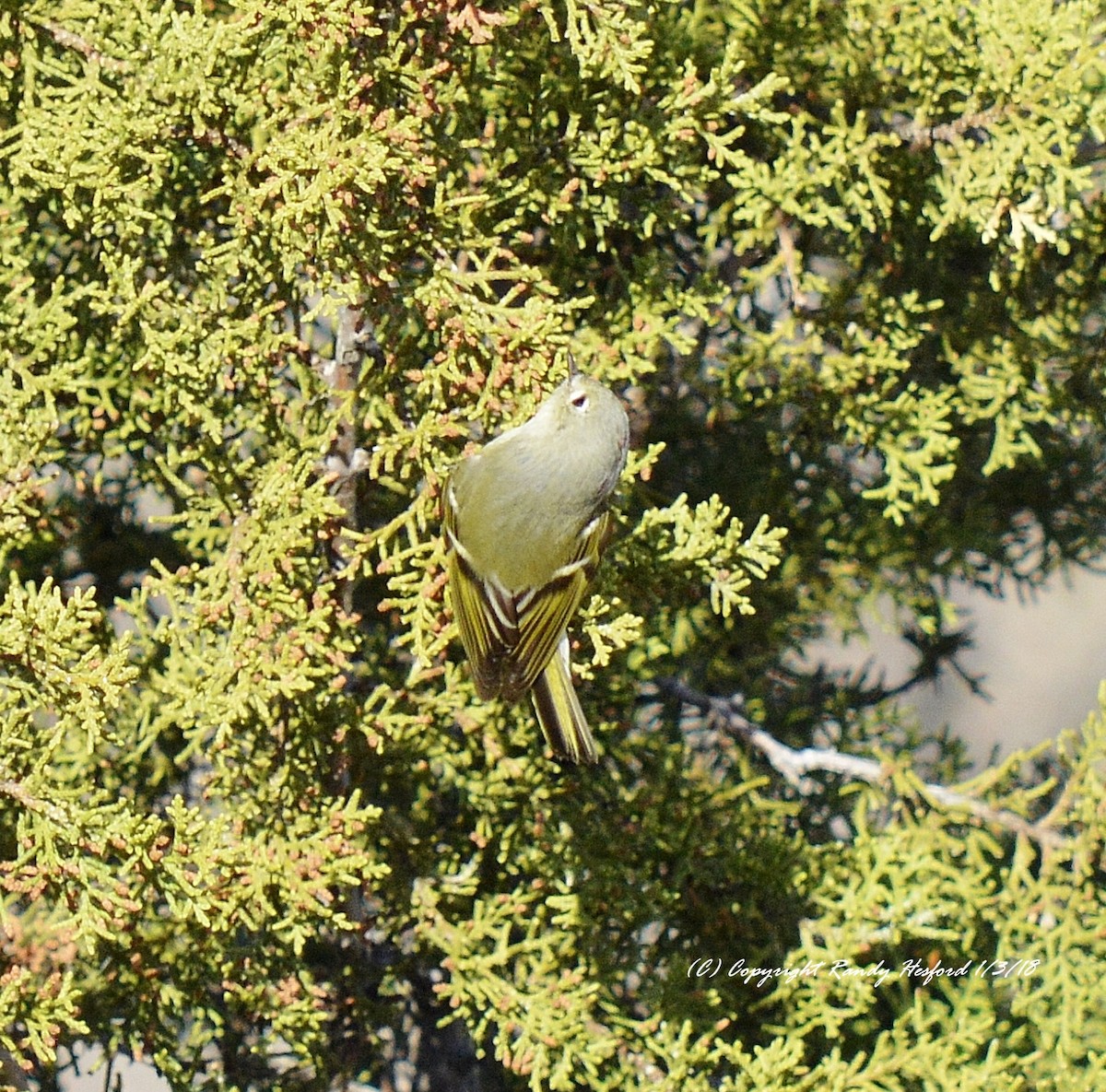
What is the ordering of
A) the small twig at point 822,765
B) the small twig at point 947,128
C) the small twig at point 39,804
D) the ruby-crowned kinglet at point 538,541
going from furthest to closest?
the small twig at point 822,765 < the small twig at point 947,128 < the ruby-crowned kinglet at point 538,541 < the small twig at point 39,804

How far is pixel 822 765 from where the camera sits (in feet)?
7.43

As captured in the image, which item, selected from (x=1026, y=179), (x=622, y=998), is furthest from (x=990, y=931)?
(x=1026, y=179)

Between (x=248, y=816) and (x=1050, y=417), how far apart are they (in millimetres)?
1386

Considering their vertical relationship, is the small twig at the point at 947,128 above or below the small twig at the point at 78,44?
below

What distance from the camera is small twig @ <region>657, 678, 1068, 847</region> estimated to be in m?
2.23

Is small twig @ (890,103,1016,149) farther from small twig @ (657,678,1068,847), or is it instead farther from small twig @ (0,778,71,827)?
small twig @ (0,778,71,827)

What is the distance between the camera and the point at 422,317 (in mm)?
1720

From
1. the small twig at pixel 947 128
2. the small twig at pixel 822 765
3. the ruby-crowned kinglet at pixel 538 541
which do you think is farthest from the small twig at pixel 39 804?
the small twig at pixel 947 128

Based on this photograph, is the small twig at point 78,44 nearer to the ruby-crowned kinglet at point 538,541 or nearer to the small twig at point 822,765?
the ruby-crowned kinglet at point 538,541

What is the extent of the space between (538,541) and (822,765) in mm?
723

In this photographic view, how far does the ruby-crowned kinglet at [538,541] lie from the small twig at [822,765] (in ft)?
1.73

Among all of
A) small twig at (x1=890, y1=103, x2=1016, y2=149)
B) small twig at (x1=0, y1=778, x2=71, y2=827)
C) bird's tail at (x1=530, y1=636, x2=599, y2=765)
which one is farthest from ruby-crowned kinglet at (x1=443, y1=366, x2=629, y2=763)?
small twig at (x1=890, y1=103, x2=1016, y2=149)

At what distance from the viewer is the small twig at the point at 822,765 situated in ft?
7.31

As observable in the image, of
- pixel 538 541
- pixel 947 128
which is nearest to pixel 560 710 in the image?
pixel 538 541
